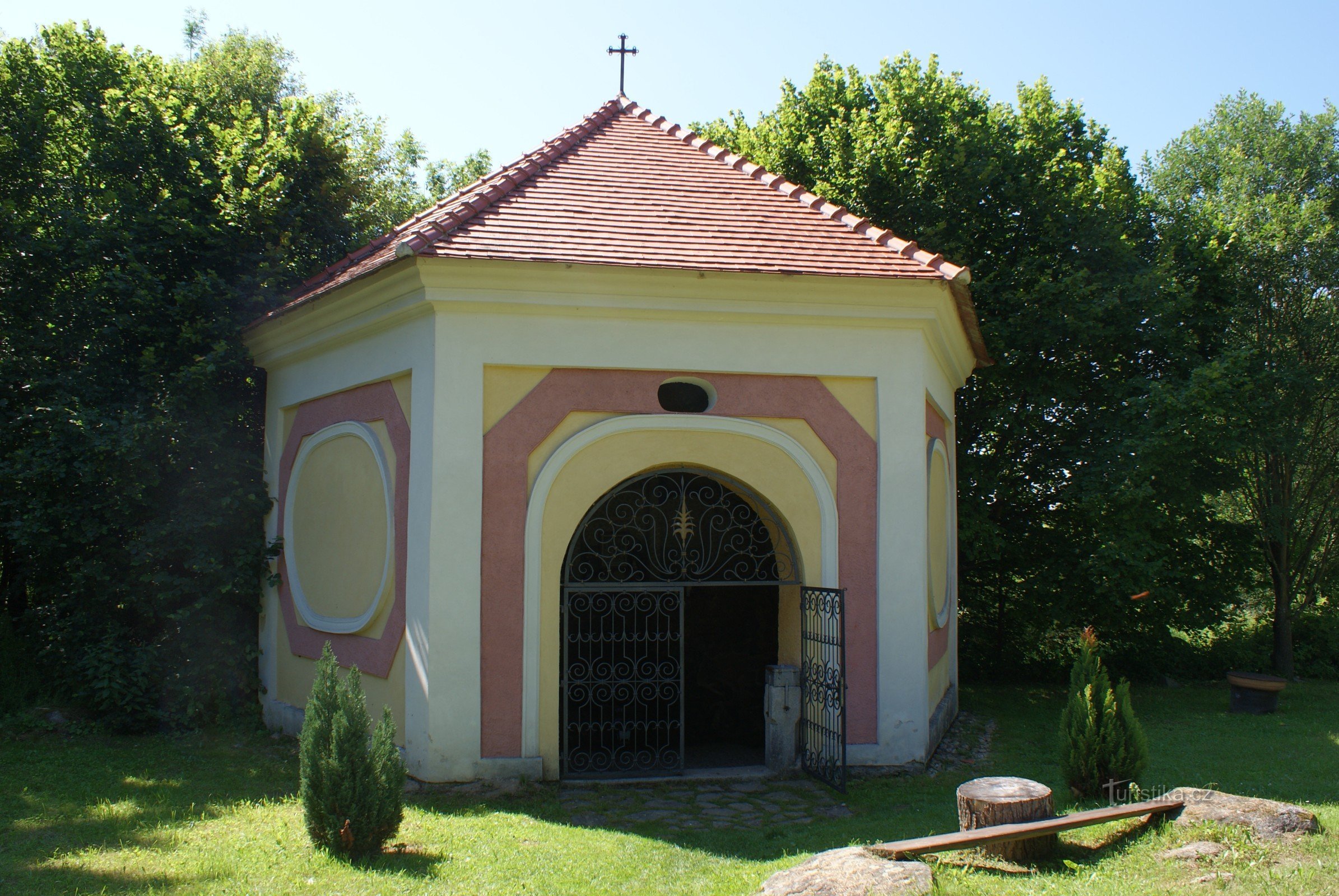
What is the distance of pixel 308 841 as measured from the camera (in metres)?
5.65

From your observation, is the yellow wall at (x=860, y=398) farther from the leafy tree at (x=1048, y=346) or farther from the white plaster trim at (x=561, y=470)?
the leafy tree at (x=1048, y=346)

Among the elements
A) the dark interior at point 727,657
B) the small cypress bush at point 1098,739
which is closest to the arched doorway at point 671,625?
the dark interior at point 727,657

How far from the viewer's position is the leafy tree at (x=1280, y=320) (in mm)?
13344

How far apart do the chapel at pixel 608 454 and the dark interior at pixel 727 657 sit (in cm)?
139

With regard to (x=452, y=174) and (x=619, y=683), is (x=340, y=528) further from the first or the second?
(x=452, y=174)

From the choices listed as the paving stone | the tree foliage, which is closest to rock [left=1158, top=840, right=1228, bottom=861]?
the paving stone

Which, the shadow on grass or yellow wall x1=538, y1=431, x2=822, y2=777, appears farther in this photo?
yellow wall x1=538, y1=431, x2=822, y2=777

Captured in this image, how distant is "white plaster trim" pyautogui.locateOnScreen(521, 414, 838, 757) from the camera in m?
7.16

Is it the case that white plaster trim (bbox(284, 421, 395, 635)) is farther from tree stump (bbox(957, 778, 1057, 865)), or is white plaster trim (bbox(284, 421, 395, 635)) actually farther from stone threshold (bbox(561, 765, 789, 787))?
tree stump (bbox(957, 778, 1057, 865))

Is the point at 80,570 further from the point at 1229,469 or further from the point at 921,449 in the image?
the point at 1229,469

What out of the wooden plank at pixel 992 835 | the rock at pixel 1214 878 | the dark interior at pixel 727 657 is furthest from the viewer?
the dark interior at pixel 727 657

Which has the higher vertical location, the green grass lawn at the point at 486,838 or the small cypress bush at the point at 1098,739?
the small cypress bush at the point at 1098,739

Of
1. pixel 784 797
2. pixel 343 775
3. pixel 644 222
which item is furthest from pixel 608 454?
pixel 343 775

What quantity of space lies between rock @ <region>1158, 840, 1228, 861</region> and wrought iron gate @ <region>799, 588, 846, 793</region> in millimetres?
2330
